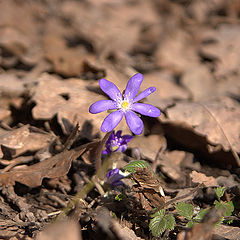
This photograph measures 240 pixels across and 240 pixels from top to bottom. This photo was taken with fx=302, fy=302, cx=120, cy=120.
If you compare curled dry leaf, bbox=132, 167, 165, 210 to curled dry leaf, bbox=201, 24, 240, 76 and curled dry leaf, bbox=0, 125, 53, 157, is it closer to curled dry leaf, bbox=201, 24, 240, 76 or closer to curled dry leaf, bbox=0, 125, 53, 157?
curled dry leaf, bbox=0, 125, 53, 157

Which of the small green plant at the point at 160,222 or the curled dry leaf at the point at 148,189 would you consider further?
the curled dry leaf at the point at 148,189

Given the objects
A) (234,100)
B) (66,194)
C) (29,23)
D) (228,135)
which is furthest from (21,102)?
(29,23)

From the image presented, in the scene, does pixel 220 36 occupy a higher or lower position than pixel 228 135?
higher

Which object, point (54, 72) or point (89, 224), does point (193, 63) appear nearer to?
point (54, 72)

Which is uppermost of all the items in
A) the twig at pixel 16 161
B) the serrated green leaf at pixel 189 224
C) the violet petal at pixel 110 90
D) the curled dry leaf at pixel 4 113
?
the violet petal at pixel 110 90

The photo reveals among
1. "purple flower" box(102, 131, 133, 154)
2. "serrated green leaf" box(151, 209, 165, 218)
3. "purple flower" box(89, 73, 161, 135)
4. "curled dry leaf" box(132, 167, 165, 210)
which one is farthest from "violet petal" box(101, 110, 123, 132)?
"serrated green leaf" box(151, 209, 165, 218)

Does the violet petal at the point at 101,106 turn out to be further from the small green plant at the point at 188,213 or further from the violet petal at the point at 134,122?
the small green plant at the point at 188,213

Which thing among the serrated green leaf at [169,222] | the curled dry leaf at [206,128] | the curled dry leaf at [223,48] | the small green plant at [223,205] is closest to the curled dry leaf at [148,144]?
the curled dry leaf at [206,128]

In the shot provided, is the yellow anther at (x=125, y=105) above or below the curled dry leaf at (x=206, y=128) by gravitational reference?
above
